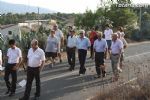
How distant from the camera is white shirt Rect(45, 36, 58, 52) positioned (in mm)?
20500

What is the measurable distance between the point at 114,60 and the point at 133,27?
25.6 meters

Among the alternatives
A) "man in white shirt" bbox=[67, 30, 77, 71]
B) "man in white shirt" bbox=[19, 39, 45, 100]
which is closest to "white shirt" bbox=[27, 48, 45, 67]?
"man in white shirt" bbox=[19, 39, 45, 100]

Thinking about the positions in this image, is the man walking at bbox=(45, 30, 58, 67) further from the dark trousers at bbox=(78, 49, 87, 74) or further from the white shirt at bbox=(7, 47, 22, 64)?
the white shirt at bbox=(7, 47, 22, 64)

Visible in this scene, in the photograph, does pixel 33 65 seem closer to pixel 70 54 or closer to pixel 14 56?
pixel 14 56

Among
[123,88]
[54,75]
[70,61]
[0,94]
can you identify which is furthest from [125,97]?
[70,61]

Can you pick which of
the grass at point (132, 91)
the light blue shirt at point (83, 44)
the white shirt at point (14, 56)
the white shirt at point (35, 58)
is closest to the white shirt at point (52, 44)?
the light blue shirt at point (83, 44)

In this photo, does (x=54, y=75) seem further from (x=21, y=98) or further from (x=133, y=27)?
(x=133, y=27)

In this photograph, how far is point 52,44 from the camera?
67.5 feet

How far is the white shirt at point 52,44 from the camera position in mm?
20500

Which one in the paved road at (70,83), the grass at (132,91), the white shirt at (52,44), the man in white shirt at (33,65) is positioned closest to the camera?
the grass at (132,91)

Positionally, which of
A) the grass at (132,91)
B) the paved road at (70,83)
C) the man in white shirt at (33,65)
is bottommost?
the paved road at (70,83)

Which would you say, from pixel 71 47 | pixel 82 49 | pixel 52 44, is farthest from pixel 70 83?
pixel 52 44

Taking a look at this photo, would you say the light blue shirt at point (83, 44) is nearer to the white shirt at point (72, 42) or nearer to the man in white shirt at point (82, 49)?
the man in white shirt at point (82, 49)

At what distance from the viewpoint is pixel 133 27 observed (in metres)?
42.7
